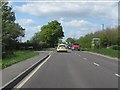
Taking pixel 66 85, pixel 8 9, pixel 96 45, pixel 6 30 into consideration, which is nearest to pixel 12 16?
pixel 8 9

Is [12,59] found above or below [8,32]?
below

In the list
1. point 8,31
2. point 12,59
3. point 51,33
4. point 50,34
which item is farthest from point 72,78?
point 51,33

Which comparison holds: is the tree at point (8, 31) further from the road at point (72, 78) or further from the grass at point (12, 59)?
the road at point (72, 78)

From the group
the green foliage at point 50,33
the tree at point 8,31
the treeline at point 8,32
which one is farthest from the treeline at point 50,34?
the tree at point 8,31

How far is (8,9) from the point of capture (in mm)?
62500

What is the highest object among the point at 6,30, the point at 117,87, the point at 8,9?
the point at 8,9

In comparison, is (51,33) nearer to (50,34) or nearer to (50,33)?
(50,33)

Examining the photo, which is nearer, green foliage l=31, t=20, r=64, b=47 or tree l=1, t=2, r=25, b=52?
tree l=1, t=2, r=25, b=52

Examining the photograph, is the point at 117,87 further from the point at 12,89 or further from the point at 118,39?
the point at 118,39

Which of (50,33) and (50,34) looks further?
(50,33)

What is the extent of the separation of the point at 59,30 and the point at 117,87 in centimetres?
12964


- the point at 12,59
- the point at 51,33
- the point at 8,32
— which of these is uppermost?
the point at 51,33

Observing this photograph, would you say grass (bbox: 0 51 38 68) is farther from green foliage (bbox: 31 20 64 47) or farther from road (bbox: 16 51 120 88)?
green foliage (bbox: 31 20 64 47)

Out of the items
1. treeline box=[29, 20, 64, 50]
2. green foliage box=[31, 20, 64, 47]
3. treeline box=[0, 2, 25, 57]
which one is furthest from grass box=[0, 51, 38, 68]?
green foliage box=[31, 20, 64, 47]
